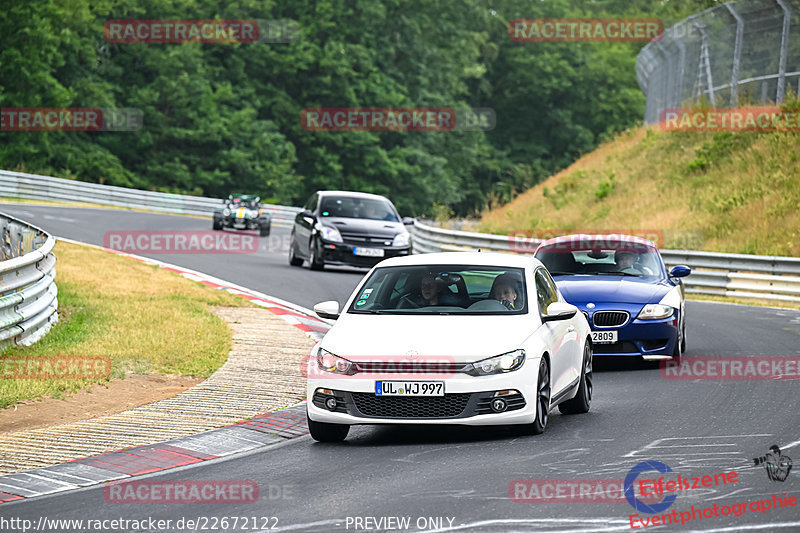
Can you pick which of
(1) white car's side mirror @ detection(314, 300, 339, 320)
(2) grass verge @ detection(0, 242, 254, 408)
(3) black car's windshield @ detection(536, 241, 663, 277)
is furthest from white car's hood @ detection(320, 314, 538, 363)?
(3) black car's windshield @ detection(536, 241, 663, 277)

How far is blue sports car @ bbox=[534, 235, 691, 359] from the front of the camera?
1320 cm

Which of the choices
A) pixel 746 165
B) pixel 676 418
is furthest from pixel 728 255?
pixel 676 418

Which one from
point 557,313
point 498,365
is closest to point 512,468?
point 498,365

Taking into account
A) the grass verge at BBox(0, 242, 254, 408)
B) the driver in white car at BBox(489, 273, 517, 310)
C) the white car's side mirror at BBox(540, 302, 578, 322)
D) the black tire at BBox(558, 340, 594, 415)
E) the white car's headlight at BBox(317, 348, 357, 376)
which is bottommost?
the grass verge at BBox(0, 242, 254, 408)

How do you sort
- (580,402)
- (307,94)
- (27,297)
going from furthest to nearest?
(307,94) → (27,297) → (580,402)

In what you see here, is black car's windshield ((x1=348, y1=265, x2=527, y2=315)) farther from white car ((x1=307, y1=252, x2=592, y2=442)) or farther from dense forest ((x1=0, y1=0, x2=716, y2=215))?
dense forest ((x1=0, y1=0, x2=716, y2=215))

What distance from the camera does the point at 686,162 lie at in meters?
35.5

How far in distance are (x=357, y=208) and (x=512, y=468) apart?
1866cm

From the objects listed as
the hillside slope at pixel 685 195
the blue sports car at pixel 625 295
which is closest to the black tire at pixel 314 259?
the hillside slope at pixel 685 195

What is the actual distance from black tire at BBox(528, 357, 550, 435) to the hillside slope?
18.9 metres

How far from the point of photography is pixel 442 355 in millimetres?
8852

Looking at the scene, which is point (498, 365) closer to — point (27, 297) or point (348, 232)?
point (27, 297)

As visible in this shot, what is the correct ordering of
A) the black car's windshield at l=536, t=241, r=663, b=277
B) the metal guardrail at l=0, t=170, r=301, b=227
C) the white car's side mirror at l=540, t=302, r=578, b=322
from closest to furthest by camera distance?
1. the white car's side mirror at l=540, t=302, r=578, b=322
2. the black car's windshield at l=536, t=241, r=663, b=277
3. the metal guardrail at l=0, t=170, r=301, b=227

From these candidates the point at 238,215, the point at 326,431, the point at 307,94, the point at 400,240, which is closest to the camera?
the point at 326,431
